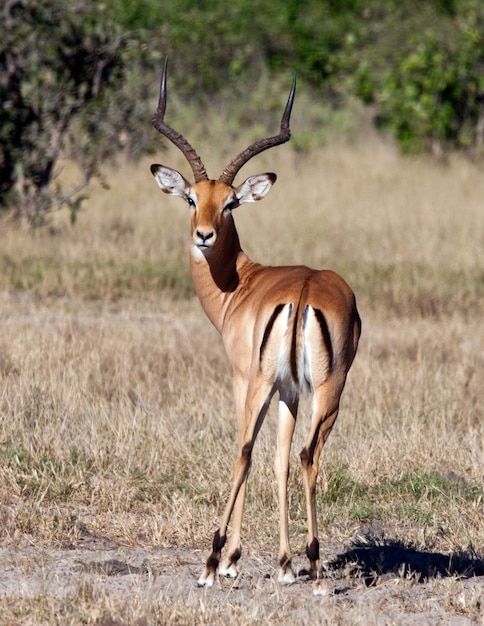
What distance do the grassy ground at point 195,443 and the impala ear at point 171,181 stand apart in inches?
53.4

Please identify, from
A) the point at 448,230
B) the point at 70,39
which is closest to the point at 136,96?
the point at 70,39

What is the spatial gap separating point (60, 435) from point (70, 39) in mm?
7961

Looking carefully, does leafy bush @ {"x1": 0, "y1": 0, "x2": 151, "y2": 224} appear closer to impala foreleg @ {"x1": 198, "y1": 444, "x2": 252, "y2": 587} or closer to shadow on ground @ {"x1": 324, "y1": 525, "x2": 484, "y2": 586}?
shadow on ground @ {"x1": 324, "y1": 525, "x2": 484, "y2": 586}

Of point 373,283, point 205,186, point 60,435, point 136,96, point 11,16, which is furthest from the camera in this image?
point 136,96

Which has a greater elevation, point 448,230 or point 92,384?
point 448,230

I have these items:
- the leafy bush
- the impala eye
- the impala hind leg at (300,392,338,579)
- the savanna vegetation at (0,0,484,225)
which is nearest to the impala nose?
the impala eye

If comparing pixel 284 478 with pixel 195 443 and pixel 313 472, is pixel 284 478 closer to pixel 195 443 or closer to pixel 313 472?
pixel 313 472

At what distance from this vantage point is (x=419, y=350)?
845cm

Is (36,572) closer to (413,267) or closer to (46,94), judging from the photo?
(413,267)

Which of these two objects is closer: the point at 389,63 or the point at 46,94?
the point at 46,94

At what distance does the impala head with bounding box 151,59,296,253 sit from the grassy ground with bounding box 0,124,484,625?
126cm

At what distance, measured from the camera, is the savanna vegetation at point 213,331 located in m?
4.71

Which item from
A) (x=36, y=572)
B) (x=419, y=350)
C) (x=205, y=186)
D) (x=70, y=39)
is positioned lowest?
(x=36, y=572)

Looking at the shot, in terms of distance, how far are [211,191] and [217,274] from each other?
1.45ft
